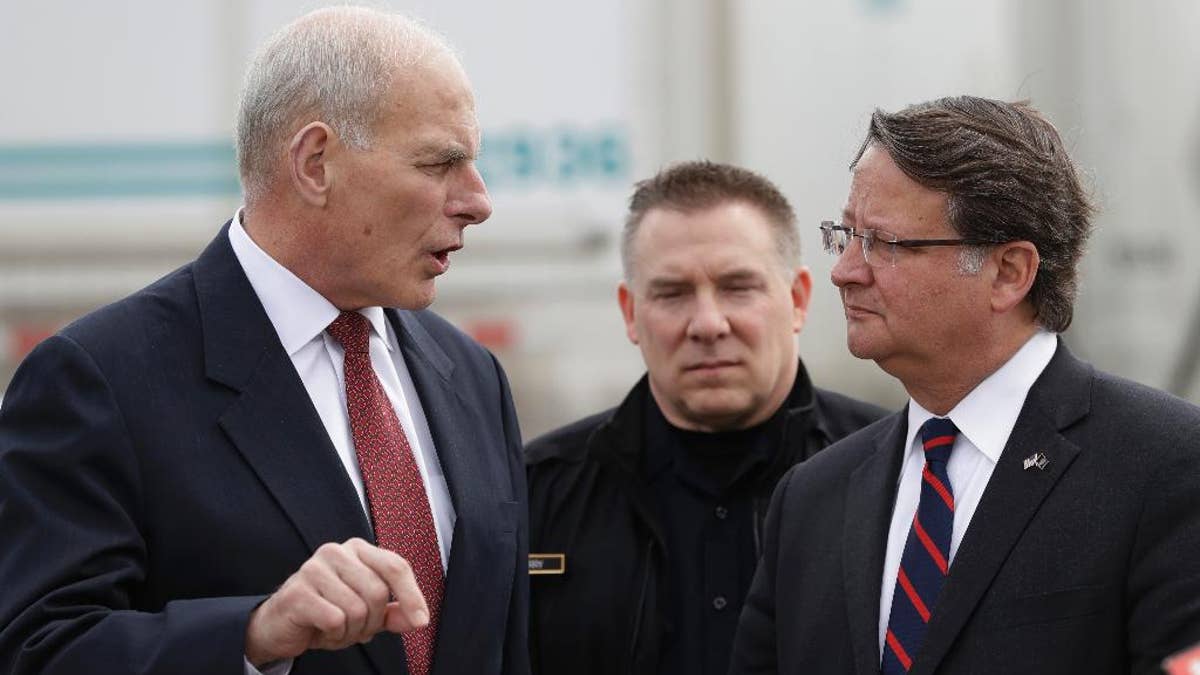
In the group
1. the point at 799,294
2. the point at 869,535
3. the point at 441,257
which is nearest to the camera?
the point at 869,535

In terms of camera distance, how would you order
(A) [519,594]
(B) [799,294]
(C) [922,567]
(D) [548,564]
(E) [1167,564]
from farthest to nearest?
1. (B) [799,294]
2. (D) [548,564]
3. (A) [519,594]
4. (C) [922,567]
5. (E) [1167,564]

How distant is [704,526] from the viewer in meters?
3.81

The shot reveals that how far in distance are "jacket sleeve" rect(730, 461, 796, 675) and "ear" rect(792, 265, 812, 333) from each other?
37.3 inches

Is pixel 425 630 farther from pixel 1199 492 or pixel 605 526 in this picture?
pixel 1199 492

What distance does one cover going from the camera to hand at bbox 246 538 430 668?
245 centimetres

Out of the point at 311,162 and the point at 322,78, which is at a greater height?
the point at 322,78

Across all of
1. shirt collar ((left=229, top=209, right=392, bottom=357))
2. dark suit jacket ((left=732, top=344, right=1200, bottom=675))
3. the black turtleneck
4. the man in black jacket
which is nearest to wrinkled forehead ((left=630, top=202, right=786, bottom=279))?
the man in black jacket

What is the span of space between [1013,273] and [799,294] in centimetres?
119

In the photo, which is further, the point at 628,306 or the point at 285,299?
the point at 628,306

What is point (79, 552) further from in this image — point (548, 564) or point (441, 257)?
point (548, 564)

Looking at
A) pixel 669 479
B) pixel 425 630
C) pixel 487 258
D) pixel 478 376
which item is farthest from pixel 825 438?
pixel 487 258

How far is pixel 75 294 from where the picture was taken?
19.4 ft

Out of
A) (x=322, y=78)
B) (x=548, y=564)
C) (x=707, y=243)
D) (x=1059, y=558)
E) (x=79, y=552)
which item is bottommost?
(x=548, y=564)

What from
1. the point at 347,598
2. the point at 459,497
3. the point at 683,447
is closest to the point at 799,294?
the point at 683,447
